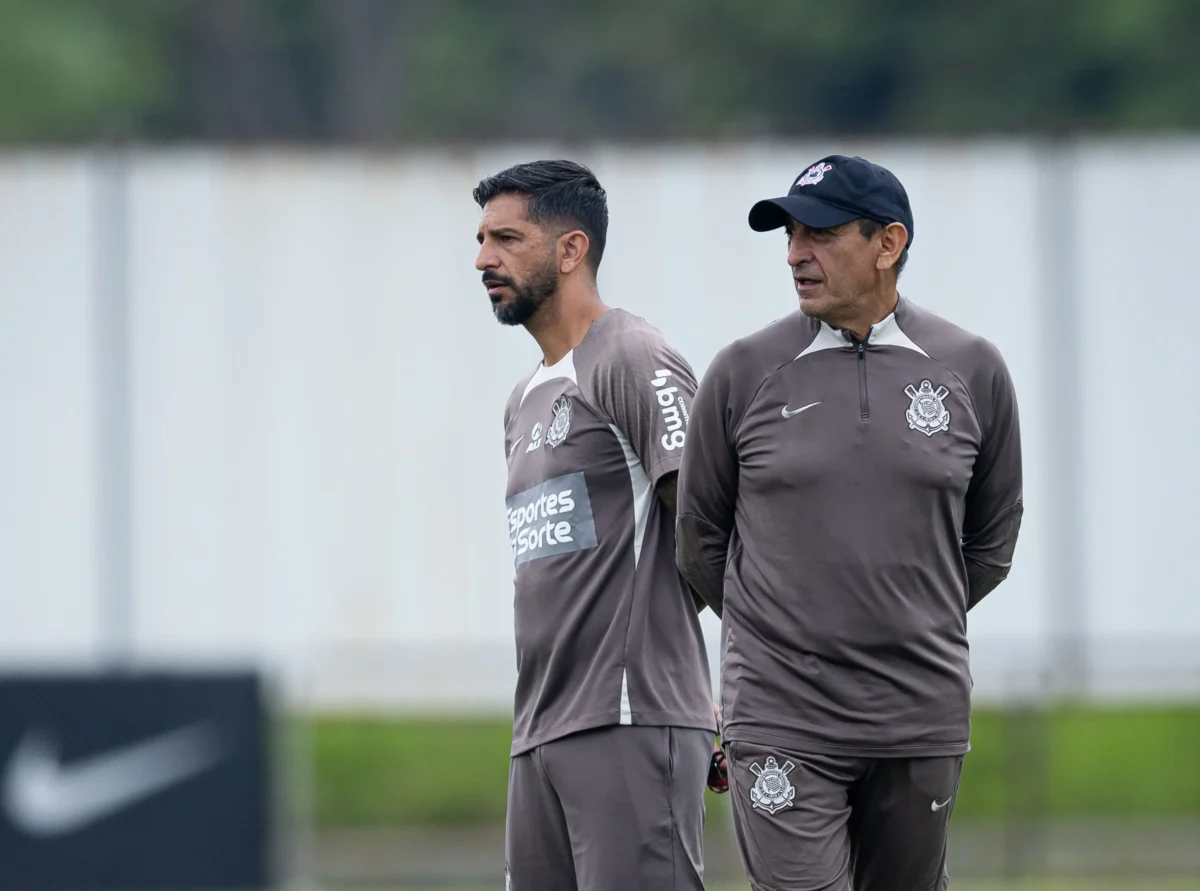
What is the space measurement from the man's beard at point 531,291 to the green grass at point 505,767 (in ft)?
24.2

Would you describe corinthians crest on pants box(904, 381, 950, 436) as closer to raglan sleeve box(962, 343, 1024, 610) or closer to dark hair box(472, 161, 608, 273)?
raglan sleeve box(962, 343, 1024, 610)

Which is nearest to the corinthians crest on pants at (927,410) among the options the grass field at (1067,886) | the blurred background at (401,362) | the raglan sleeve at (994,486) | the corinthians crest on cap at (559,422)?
the raglan sleeve at (994,486)

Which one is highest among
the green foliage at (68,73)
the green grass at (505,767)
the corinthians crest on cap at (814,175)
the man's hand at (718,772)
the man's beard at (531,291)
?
the green foliage at (68,73)

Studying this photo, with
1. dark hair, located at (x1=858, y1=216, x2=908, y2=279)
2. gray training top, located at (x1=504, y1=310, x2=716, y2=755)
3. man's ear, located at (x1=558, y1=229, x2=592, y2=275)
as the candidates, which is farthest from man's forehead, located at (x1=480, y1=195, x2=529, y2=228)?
dark hair, located at (x1=858, y1=216, x2=908, y2=279)

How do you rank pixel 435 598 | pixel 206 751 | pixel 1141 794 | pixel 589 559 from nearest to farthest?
pixel 589 559, pixel 206 751, pixel 1141 794, pixel 435 598

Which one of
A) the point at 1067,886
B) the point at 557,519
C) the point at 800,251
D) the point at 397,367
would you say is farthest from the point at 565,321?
the point at 397,367

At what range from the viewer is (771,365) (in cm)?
482

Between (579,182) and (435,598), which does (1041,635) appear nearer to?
(435,598)

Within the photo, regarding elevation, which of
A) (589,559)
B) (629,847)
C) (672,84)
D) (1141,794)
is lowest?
(1141,794)

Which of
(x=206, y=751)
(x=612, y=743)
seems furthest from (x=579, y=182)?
(x=206, y=751)

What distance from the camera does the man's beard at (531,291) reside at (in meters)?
5.38

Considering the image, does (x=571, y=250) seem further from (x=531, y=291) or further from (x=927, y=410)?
(x=927, y=410)

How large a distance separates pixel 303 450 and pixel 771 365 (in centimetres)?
1015

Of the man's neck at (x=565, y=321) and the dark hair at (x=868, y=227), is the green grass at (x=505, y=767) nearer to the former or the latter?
the man's neck at (x=565, y=321)
